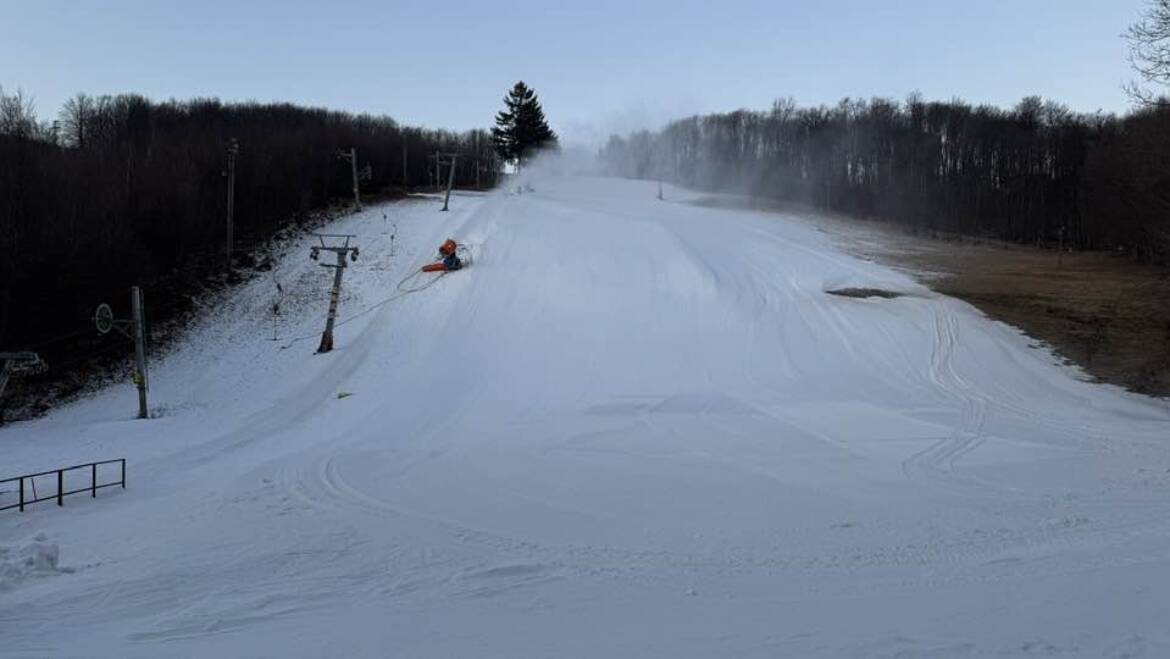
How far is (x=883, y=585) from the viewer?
698cm

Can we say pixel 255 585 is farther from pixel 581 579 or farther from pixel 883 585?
pixel 883 585

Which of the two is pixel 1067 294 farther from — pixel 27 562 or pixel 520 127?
pixel 520 127

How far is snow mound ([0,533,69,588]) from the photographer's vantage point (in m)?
8.30

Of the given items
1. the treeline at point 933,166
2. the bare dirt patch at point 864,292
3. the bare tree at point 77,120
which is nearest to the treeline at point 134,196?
the bare tree at point 77,120

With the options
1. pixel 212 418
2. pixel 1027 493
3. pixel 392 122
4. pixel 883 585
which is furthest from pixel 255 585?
pixel 392 122

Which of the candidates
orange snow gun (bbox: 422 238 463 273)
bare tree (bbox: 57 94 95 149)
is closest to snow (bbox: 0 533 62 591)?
orange snow gun (bbox: 422 238 463 273)

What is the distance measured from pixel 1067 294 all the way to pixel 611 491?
3004 centimetres

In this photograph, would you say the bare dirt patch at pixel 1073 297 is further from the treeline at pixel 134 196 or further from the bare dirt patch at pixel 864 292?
the treeline at pixel 134 196

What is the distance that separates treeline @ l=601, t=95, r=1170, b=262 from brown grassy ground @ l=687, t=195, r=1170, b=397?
65.9ft

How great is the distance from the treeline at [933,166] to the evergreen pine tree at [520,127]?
61.7 feet

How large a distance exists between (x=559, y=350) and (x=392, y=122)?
76.2m

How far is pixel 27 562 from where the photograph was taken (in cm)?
866

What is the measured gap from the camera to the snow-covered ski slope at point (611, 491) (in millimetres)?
6219

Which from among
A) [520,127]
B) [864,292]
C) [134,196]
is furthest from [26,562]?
[520,127]
